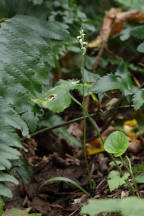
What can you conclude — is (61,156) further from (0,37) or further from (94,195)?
(0,37)

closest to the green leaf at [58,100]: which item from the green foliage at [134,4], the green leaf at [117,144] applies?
the green leaf at [117,144]

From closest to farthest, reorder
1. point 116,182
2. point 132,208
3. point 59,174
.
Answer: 1. point 132,208
2. point 116,182
3. point 59,174

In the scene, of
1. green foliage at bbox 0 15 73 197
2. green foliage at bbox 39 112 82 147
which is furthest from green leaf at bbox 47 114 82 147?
green foliage at bbox 0 15 73 197

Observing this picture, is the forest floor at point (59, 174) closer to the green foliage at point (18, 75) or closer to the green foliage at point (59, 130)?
the green foliage at point (59, 130)

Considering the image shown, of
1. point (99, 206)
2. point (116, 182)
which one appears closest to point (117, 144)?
point (116, 182)

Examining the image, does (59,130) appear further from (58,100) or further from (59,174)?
(58,100)
